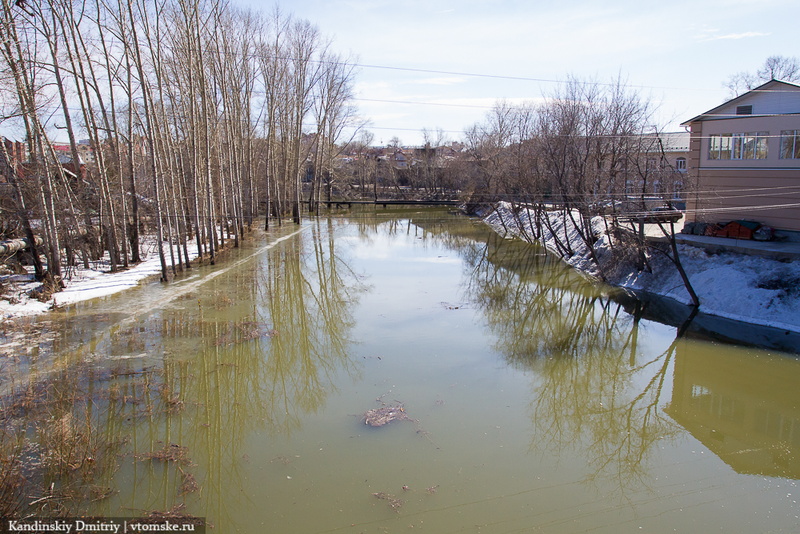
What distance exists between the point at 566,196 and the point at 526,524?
1582 centimetres

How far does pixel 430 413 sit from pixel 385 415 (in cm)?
73

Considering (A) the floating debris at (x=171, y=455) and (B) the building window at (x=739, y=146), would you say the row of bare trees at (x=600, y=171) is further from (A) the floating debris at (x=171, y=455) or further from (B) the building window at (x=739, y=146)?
(A) the floating debris at (x=171, y=455)

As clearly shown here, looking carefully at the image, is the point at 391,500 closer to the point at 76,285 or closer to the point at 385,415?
the point at 385,415

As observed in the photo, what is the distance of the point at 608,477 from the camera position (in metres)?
6.98

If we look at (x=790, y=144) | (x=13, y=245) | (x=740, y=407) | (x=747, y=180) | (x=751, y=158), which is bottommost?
(x=740, y=407)

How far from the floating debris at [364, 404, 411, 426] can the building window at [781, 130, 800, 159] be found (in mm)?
15759

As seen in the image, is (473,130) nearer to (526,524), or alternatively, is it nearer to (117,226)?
(117,226)

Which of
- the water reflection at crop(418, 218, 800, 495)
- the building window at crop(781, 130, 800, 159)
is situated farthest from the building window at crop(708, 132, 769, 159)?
the water reflection at crop(418, 218, 800, 495)

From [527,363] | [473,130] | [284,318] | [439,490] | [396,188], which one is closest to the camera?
[439,490]

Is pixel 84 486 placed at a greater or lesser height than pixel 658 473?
greater

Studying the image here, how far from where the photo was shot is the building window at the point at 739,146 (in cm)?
1725

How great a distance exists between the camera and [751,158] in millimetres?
17469

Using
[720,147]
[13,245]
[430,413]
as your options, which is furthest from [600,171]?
[13,245]

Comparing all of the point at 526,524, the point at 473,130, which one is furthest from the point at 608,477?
the point at 473,130
